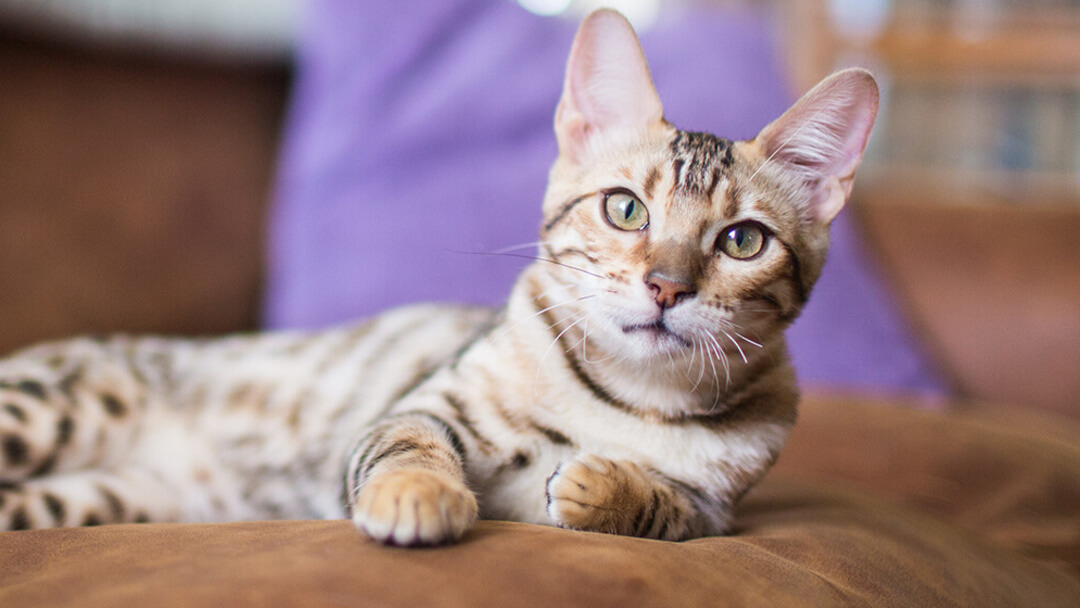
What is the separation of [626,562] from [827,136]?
604mm

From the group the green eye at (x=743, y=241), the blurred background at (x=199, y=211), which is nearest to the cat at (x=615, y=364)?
the green eye at (x=743, y=241)

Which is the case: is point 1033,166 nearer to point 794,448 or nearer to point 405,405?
point 794,448

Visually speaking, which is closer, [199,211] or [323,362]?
[323,362]

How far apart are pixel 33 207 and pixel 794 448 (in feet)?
4.82

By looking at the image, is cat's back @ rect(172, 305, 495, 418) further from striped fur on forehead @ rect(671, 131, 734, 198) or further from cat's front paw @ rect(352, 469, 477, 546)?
cat's front paw @ rect(352, 469, 477, 546)

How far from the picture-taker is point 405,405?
0.95 m

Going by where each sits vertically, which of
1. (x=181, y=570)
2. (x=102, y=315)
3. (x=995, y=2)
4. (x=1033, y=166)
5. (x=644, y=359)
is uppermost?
(x=995, y=2)

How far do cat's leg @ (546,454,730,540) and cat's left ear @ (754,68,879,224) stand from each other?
384mm

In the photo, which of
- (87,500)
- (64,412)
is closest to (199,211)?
(64,412)

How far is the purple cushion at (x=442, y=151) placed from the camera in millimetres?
1651

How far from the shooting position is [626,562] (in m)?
0.57

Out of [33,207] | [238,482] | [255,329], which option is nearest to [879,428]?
[238,482]

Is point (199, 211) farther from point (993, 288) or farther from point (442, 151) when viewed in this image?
point (993, 288)

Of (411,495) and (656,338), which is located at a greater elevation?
(656,338)
